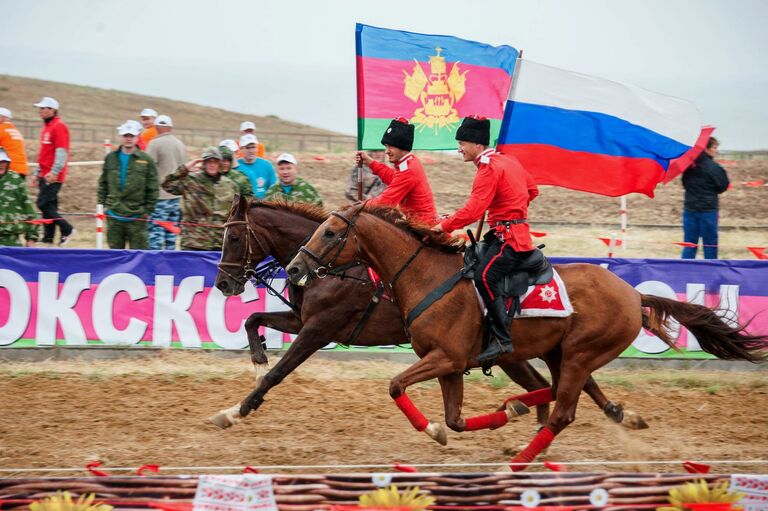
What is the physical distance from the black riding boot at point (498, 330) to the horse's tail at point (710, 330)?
57.4 inches

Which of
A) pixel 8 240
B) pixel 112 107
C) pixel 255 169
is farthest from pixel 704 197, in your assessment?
pixel 112 107

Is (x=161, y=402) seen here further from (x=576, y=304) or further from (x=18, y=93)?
(x=18, y=93)

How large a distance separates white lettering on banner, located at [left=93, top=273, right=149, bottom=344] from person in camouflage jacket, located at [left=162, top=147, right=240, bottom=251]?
3.52 feet

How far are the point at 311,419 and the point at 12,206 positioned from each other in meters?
5.55

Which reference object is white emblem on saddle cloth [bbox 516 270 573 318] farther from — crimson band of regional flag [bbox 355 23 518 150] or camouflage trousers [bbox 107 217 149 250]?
camouflage trousers [bbox 107 217 149 250]

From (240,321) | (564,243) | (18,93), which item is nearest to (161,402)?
(240,321)

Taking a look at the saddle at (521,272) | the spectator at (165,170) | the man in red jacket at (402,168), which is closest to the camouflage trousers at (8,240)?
the spectator at (165,170)

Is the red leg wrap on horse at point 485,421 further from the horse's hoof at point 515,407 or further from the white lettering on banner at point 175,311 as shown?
the white lettering on banner at point 175,311

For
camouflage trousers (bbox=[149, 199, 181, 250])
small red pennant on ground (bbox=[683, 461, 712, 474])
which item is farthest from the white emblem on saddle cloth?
camouflage trousers (bbox=[149, 199, 181, 250])

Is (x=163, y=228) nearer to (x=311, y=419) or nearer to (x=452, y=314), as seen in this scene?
(x=311, y=419)

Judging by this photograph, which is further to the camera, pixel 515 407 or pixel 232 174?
pixel 232 174

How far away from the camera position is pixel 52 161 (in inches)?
520

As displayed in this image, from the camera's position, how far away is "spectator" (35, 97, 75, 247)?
13.0 meters

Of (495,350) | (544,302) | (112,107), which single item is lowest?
(495,350)
